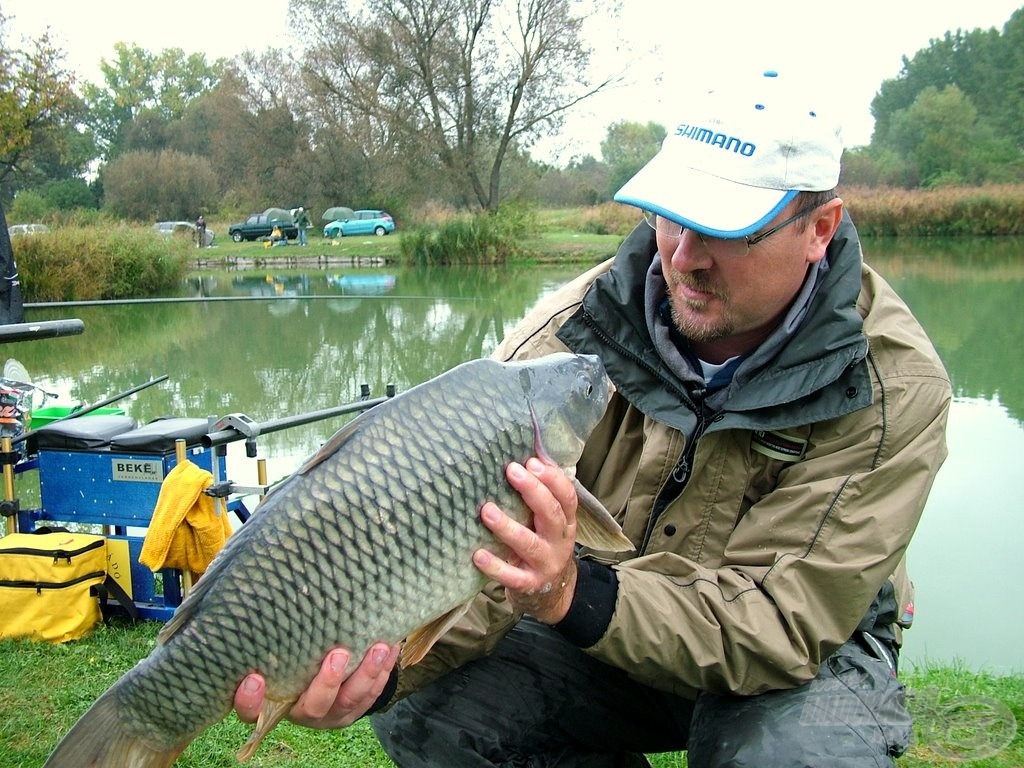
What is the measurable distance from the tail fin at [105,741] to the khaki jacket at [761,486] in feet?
1.69

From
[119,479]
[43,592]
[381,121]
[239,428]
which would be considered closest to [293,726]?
[239,428]

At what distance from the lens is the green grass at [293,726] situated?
224cm

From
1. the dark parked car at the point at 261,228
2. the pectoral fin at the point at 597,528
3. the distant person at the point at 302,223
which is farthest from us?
the dark parked car at the point at 261,228

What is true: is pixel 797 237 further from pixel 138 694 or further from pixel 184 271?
pixel 184 271

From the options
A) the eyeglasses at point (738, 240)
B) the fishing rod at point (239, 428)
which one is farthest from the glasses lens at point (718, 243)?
the fishing rod at point (239, 428)

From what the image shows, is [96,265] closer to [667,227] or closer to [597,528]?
[667,227]

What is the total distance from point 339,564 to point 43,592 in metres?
2.02

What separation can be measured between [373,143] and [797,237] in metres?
27.3

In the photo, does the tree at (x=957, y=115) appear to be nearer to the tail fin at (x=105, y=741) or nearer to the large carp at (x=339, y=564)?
the large carp at (x=339, y=564)

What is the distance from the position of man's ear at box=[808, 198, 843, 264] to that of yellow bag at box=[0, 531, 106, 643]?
2278mm

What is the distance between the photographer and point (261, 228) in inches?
1148

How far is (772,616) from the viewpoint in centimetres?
146

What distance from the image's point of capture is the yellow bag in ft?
9.39

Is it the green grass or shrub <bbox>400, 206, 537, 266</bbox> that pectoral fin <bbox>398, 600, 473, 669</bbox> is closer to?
the green grass
